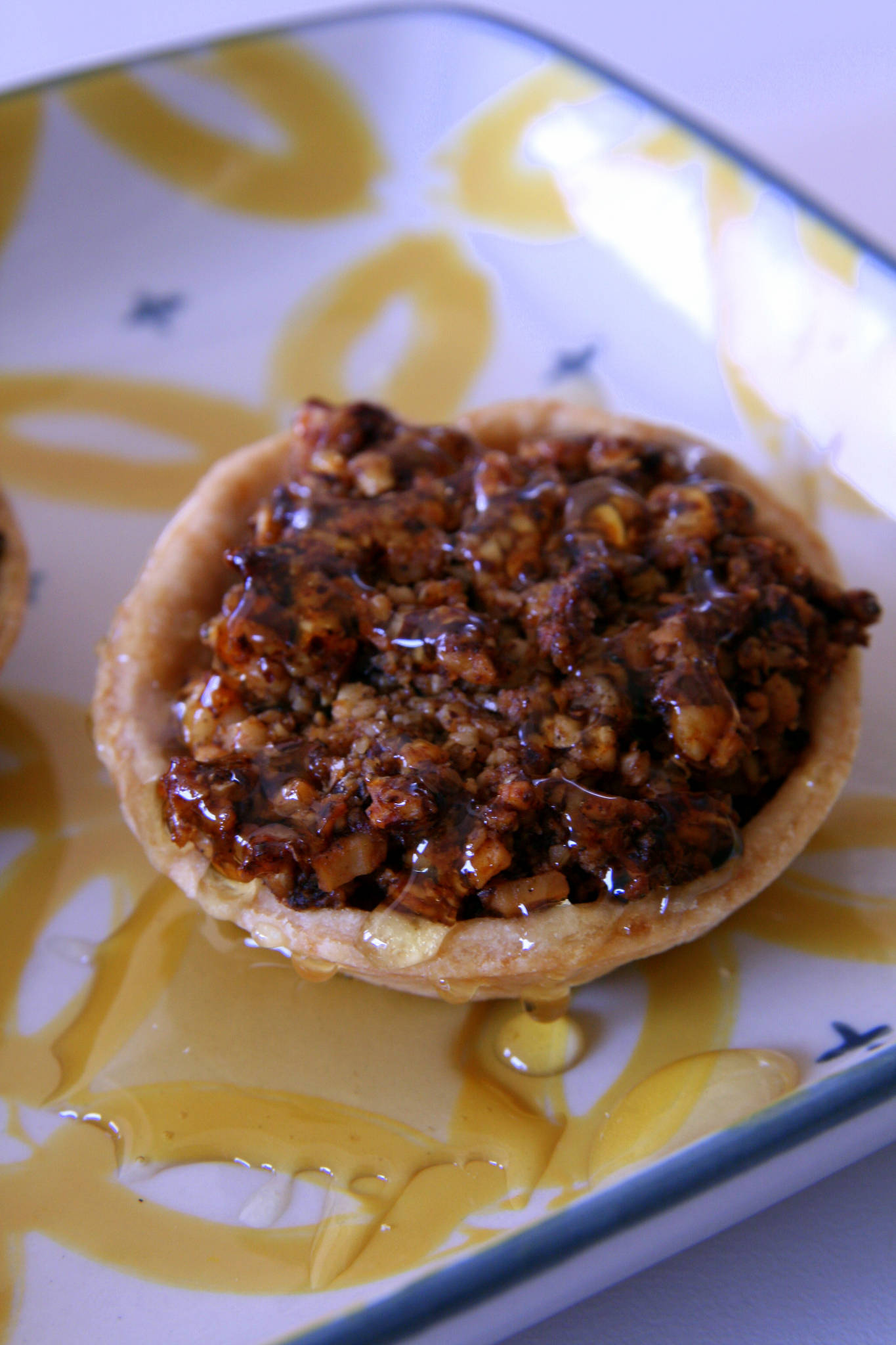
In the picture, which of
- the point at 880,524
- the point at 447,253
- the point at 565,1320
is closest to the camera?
the point at 565,1320

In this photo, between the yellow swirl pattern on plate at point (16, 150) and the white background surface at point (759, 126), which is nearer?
the white background surface at point (759, 126)

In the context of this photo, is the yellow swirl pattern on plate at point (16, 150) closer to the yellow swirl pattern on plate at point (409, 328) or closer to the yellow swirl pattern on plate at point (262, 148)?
the yellow swirl pattern on plate at point (262, 148)

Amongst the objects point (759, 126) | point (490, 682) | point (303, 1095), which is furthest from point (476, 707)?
point (759, 126)

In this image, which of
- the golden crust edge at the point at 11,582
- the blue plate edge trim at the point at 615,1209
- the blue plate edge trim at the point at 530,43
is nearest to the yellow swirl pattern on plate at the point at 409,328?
the blue plate edge trim at the point at 530,43

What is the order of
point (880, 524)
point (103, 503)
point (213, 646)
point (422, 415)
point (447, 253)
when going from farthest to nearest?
point (447, 253), point (422, 415), point (103, 503), point (880, 524), point (213, 646)

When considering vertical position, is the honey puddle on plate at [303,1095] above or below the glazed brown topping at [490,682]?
below

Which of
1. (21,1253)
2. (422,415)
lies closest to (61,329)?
(422,415)

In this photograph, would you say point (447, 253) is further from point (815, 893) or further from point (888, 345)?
point (815, 893)

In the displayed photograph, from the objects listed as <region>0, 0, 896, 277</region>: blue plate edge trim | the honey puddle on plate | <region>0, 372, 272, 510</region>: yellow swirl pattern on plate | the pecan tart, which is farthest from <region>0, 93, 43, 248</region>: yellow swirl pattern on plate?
the honey puddle on plate

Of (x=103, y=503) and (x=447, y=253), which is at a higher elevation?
(x=447, y=253)
